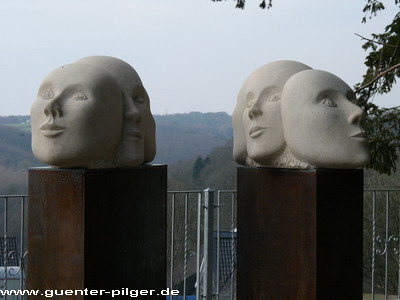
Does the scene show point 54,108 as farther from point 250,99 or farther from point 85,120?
point 250,99

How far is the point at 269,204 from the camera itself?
202 inches

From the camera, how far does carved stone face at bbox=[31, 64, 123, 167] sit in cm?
435

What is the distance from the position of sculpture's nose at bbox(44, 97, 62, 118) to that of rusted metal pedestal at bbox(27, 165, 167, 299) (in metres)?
0.33

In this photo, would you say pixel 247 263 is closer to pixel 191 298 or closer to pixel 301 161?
pixel 301 161

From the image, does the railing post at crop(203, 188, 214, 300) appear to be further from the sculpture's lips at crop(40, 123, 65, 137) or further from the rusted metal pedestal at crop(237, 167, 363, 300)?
the sculpture's lips at crop(40, 123, 65, 137)

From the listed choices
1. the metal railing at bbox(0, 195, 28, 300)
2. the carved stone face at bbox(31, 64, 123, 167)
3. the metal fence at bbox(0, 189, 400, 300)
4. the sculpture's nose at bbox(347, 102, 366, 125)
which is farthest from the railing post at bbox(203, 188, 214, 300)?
the carved stone face at bbox(31, 64, 123, 167)

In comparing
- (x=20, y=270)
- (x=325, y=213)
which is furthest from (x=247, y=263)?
(x=20, y=270)

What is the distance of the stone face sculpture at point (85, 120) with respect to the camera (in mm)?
4352

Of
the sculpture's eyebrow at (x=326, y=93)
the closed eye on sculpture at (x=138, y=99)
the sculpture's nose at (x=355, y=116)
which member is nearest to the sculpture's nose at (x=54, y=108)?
the closed eye on sculpture at (x=138, y=99)

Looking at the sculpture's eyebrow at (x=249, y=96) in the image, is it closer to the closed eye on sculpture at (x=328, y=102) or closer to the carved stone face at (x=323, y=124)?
the carved stone face at (x=323, y=124)

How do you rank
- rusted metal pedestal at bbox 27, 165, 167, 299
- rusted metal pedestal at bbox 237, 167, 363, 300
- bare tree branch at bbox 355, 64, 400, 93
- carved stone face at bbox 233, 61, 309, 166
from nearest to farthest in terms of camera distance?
rusted metal pedestal at bbox 27, 165, 167, 299, rusted metal pedestal at bbox 237, 167, 363, 300, carved stone face at bbox 233, 61, 309, 166, bare tree branch at bbox 355, 64, 400, 93

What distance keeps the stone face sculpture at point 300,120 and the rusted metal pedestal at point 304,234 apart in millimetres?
119

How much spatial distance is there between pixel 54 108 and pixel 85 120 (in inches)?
7.8

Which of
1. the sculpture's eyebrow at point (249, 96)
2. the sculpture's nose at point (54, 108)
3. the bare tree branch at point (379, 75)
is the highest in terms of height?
the bare tree branch at point (379, 75)
